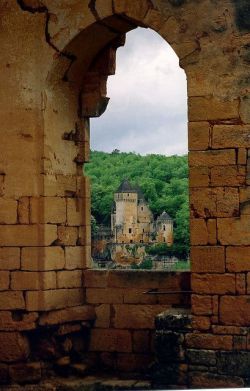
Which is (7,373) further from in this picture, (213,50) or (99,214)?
(99,214)

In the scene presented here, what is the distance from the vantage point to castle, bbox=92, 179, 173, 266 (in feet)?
62.5

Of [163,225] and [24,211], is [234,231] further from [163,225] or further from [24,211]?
[163,225]

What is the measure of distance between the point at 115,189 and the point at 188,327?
10.2m

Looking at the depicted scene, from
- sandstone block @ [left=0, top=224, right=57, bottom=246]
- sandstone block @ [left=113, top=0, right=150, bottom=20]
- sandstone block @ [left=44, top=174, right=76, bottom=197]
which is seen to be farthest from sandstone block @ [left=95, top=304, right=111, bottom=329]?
sandstone block @ [left=113, top=0, right=150, bottom=20]

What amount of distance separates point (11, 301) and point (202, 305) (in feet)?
7.52

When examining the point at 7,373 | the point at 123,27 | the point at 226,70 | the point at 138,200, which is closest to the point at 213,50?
the point at 226,70

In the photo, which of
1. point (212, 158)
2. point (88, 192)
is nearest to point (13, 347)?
point (88, 192)

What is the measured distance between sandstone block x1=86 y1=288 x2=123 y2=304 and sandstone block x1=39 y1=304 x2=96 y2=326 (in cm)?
11

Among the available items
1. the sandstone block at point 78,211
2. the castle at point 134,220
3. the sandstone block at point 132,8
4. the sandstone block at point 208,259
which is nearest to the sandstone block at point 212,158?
the sandstone block at point 208,259

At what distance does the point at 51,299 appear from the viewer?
941 cm

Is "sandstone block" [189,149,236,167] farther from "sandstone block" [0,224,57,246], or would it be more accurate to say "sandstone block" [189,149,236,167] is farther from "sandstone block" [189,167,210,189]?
"sandstone block" [0,224,57,246]

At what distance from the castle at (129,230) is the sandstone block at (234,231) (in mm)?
8188

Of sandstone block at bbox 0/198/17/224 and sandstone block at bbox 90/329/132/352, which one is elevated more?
sandstone block at bbox 0/198/17/224

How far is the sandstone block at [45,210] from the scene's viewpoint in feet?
30.5
